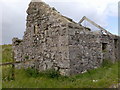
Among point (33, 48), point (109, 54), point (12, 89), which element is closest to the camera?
point (12, 89)

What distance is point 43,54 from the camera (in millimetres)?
13891

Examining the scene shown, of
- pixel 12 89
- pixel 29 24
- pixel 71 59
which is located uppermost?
pixel 29 24

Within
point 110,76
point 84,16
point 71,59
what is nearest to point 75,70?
point 71,59

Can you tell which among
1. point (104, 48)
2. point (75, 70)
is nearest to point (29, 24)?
point (75, 70)

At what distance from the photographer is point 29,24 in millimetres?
15172

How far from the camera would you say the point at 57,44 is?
43.2 feet

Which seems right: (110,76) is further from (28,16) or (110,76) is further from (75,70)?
(28,16)

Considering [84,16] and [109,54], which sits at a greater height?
[84,16]

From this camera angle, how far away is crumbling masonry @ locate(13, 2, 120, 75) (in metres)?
12.9

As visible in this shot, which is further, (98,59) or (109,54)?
(109,54)

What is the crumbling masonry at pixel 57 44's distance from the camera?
42.3 ft

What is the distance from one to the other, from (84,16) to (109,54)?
3.62 meters

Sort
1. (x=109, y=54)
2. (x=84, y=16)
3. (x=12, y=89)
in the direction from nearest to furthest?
(x=12, y=89) < (x=109, y=54) < (x=84, y=16)

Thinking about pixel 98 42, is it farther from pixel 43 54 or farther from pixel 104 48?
pixel 43 54
